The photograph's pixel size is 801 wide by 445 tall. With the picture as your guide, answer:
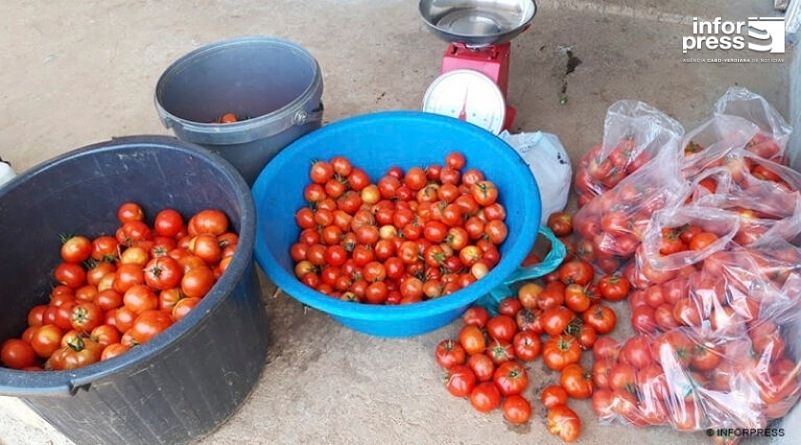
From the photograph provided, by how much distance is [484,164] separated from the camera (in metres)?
2.12

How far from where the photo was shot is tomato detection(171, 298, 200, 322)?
160 cm

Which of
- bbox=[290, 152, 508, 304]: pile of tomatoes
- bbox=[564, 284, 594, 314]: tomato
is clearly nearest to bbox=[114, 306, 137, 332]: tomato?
bbox=[290, 152, 508, 304]: pile of tomatoes

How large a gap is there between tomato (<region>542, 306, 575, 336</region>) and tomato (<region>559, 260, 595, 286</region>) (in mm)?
147

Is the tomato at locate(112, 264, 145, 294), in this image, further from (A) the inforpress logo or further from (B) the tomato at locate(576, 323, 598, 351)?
(A) the inforpress logo

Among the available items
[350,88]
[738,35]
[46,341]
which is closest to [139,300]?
[46,341]

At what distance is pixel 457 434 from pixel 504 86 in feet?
4.07

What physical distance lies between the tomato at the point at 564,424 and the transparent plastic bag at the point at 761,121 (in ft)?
3.57

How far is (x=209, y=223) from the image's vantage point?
186 cm

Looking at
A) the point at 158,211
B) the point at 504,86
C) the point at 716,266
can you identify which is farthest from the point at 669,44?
the point at 158,211

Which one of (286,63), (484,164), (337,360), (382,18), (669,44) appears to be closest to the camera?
(337,360)

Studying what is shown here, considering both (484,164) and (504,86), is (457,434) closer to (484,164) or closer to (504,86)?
(484,164)

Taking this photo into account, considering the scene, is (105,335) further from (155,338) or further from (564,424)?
(564,424)

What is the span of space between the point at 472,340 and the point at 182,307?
2.70ft

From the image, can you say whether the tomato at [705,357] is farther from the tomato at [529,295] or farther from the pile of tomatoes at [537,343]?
the tomato at [529,295]
